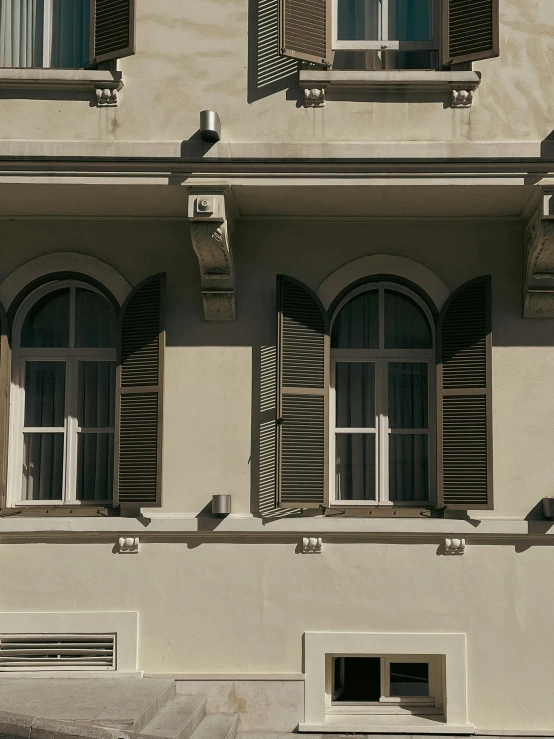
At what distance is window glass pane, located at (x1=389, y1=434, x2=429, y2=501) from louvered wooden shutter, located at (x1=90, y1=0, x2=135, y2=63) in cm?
424

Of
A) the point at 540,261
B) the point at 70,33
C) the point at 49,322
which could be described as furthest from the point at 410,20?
the point at 49,322

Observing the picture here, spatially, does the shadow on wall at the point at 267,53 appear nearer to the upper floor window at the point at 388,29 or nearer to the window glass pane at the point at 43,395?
the upper floor window at the point at 388,29

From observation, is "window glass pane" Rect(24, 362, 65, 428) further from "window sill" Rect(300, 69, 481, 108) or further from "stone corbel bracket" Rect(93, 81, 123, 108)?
"window sill" Rect(300, 69, 481, 108)

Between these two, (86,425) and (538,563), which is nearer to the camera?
(538,563)

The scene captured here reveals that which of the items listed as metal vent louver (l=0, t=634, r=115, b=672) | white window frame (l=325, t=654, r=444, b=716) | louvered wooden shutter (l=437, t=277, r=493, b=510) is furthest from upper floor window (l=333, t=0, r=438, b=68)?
metal vent louver (l=0, t=634, r=115, b=672)

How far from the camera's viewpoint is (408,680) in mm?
9625

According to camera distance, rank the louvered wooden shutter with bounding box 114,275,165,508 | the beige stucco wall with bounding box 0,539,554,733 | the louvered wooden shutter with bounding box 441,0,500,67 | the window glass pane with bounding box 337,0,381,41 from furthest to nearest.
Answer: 1. the window glass pane with bounding box 337,0,381,41
2. the louvered wooden shutter with bounding box 114,275,165,508
3. the beige stucco wall with bounding box 0,539,554,733
4. the louvered wooden shutter with bounding box 441,0,500,67

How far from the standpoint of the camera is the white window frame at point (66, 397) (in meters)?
9.91

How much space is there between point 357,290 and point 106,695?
423 centimetres

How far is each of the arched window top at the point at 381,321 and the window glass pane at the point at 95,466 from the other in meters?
2.35

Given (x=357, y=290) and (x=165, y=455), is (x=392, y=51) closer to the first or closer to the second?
(x=357, y=290)

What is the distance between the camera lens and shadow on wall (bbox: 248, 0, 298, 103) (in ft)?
30.2

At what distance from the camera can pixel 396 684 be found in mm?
9609

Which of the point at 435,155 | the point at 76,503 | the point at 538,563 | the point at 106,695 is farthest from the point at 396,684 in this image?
the point at 435,155
